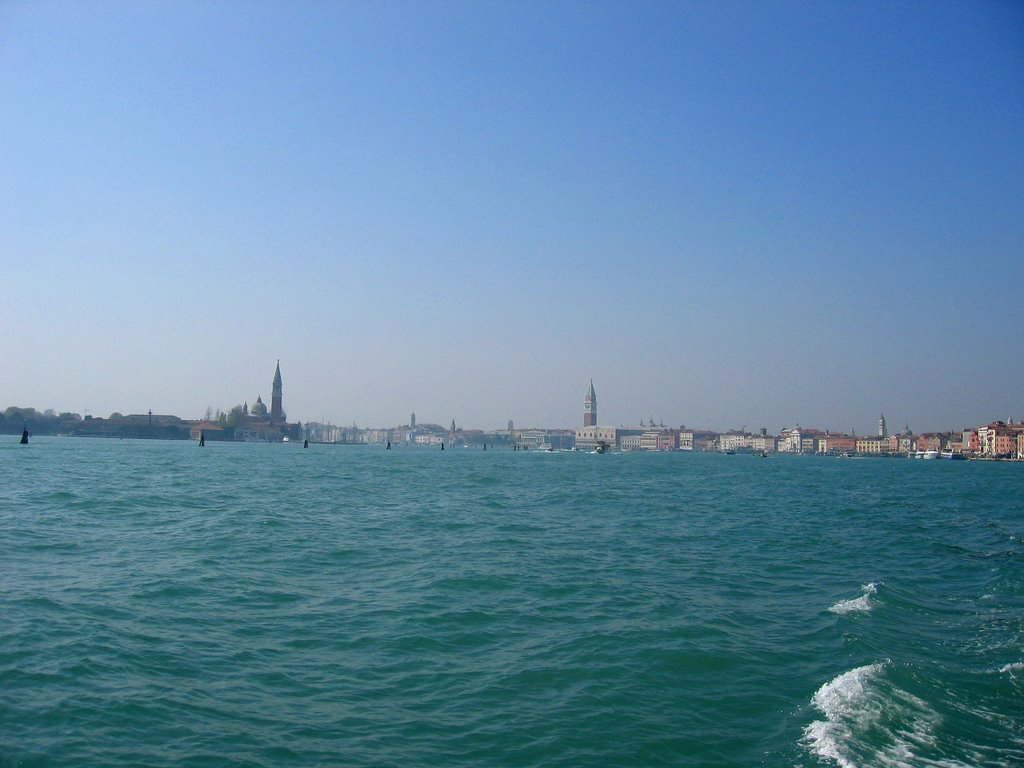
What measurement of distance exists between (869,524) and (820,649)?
17.3m

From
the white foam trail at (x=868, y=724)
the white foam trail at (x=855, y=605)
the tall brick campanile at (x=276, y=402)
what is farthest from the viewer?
the tall brick campanile at (x=276, y=402)

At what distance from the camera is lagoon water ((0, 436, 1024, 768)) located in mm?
7176

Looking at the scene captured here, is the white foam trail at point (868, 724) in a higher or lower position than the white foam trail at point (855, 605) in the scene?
lower

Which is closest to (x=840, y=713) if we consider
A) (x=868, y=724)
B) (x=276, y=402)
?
(x=868, y=724)

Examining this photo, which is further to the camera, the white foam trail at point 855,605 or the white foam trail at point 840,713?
the white foam trail at point 855,605

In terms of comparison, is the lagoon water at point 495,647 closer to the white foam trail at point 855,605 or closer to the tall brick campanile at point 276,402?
the white foam trail at point 855,605

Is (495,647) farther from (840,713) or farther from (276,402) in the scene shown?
(276,402)

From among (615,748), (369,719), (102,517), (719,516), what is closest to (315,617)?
(369,719)

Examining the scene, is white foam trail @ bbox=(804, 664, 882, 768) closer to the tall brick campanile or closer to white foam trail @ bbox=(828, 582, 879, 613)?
white foam trail @ bbox=(828, 582, 879, 613)

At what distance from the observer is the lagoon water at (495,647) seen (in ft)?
23.5

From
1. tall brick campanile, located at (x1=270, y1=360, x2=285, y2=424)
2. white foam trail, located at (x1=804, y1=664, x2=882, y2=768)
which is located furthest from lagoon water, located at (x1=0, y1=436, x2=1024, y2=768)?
tall brick campanile, located at (x1=270, y1=360, x2=285, y2=424)

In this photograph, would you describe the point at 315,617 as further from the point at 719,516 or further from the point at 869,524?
the point at 869,524

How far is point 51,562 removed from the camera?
46.6ft

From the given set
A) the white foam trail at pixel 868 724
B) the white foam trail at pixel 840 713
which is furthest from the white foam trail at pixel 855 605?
the white foam trail at pixel 868 724
